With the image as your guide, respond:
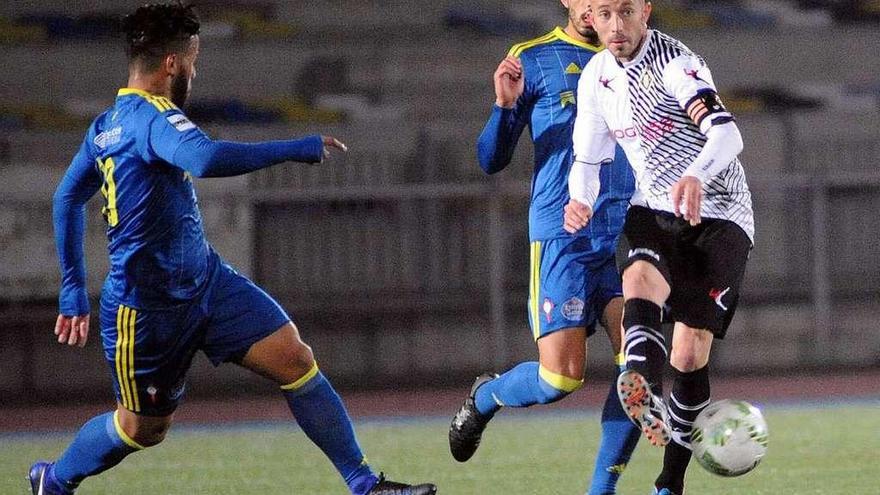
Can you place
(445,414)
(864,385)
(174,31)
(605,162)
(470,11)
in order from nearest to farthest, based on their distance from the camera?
1. (174,31)
2. (605,162)
3. (445,414)
4. (864,385)
5. (470,11)

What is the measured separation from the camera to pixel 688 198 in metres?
5.28

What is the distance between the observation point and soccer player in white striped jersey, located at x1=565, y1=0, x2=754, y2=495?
18.4 ft

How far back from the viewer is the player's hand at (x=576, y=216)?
18.9 feet

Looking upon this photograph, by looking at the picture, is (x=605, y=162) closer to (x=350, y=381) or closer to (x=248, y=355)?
(x=248, y=355)

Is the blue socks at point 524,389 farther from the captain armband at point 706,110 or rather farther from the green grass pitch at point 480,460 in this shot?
the captain armband at point 706,110

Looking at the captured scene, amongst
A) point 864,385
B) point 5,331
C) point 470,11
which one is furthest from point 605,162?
point 470,11

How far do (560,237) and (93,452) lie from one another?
6.54 feet

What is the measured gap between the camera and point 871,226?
46.6ft

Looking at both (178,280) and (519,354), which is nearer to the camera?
(178,280)

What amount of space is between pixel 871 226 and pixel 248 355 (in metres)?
9.70

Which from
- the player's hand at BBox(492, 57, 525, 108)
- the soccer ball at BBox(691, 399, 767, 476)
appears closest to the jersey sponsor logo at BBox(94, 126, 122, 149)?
the player's hand at BBox(492, 57, 525, 108)

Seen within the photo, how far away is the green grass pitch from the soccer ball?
1.25 m

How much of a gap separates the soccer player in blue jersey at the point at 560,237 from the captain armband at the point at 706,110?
75cm

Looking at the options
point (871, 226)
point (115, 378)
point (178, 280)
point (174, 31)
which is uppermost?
point (174, 31)
